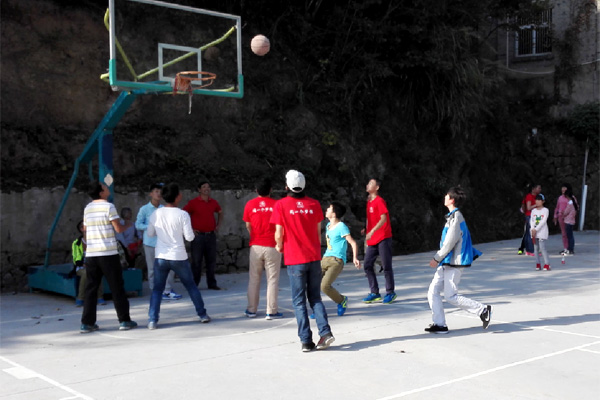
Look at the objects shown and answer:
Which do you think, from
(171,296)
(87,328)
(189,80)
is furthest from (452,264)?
(189,80)

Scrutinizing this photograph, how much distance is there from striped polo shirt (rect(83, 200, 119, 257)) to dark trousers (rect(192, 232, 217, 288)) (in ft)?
10.4

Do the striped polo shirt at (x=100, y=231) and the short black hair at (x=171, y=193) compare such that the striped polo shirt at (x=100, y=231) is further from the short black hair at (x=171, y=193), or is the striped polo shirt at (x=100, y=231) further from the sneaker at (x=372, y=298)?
the sneaker at (x=372, y=298)

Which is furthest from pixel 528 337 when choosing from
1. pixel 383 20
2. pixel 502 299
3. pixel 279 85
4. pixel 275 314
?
pixel 383 20

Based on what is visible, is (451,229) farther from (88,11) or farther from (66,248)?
(88,11)

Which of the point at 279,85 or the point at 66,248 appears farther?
the point at 279,85

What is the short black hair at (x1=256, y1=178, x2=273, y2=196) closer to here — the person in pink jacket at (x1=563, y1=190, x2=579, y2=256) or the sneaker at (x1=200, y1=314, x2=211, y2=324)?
the sneaker at (x1=200, y1=314, x2=211, y2=324)

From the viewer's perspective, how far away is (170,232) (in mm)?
7992

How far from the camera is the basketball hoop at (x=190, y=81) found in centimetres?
1014

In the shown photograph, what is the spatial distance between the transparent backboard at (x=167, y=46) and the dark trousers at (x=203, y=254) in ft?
8.16

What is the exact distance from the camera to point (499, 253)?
52.6 feet

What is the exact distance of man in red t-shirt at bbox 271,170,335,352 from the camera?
6.63m

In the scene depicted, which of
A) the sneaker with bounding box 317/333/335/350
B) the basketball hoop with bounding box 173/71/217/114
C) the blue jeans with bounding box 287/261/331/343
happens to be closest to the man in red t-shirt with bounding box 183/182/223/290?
the basketball hoop with bounding box 173/71/217/114

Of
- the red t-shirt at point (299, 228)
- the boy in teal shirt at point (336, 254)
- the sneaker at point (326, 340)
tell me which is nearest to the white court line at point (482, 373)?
the sneaker at point (326, 340)

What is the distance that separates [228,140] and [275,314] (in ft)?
25.3
